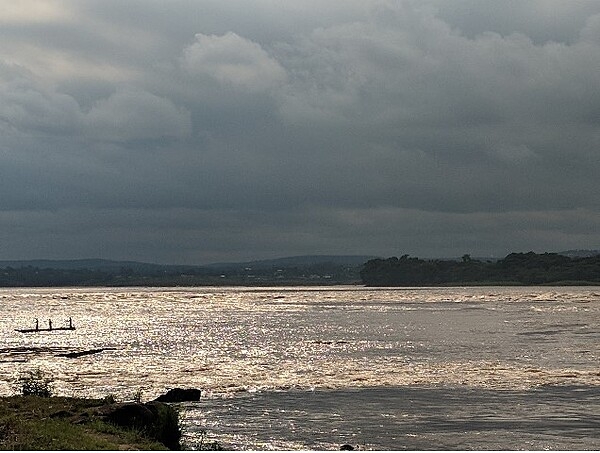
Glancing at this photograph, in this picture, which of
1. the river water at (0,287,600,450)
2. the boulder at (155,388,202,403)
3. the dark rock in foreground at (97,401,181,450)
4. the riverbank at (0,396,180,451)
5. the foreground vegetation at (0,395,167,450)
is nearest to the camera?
the foreground vegetation at (0,395,167,450)

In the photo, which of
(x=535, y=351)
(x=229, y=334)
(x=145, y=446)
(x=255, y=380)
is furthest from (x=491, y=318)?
(x=145, y=446)

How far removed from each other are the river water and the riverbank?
14.5 feet

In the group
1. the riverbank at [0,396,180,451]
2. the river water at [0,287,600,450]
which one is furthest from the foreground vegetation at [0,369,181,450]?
the river water at [0,287,600,450]

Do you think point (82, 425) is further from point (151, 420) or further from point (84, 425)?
point (151, 420)

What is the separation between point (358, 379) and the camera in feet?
236

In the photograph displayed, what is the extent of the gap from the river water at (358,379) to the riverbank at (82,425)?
4.41 meters

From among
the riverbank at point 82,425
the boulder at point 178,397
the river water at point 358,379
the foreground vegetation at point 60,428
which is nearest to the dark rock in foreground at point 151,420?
the riverbank at point 82,425

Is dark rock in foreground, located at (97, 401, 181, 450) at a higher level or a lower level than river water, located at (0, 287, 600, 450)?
higher

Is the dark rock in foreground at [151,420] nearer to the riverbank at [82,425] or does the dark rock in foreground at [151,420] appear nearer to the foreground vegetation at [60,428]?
the riverbank at [82,425]

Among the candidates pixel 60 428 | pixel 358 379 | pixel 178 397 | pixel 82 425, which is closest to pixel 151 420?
pixel 82 425

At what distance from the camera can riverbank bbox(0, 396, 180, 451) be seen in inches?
1201

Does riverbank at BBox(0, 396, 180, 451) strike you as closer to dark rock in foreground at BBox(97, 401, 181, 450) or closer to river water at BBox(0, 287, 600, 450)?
dark rock in foreground at BBox(97, 401, 181, 450)

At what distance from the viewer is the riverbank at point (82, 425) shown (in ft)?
100

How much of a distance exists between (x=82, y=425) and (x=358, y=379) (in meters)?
37.4
